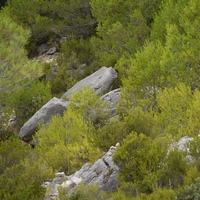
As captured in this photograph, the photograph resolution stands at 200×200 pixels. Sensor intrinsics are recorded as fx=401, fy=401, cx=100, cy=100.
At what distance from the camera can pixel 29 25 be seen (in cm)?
2253

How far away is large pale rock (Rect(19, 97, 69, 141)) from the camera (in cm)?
1471

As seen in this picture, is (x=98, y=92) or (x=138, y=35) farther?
(x=138, y=35)

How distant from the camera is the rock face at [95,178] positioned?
280 inches

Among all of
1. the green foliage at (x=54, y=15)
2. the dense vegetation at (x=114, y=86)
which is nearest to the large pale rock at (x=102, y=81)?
the dense vegetation at (x=114, y=86)

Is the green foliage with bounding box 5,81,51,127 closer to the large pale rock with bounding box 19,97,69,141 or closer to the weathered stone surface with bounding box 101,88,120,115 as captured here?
the large pale rock with bounding box 19,97,69,141

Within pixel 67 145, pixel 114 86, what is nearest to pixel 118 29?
pixel 114 86

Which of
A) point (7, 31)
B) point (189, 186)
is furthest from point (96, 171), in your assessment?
point (7, 31)

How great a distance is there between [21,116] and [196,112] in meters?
10.7

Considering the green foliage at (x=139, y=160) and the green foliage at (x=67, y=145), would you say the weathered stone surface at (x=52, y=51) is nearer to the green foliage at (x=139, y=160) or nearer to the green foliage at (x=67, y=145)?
the green foliage at (x=67, y=145)

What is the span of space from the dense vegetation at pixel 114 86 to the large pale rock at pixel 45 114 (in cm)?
104

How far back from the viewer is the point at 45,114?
A: 14883mm

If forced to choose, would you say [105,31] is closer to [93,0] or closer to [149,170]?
[93,0]

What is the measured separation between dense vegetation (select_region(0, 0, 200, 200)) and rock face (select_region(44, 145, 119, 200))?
28 cm

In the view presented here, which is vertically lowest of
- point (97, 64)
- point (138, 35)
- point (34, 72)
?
point (97, 64)
